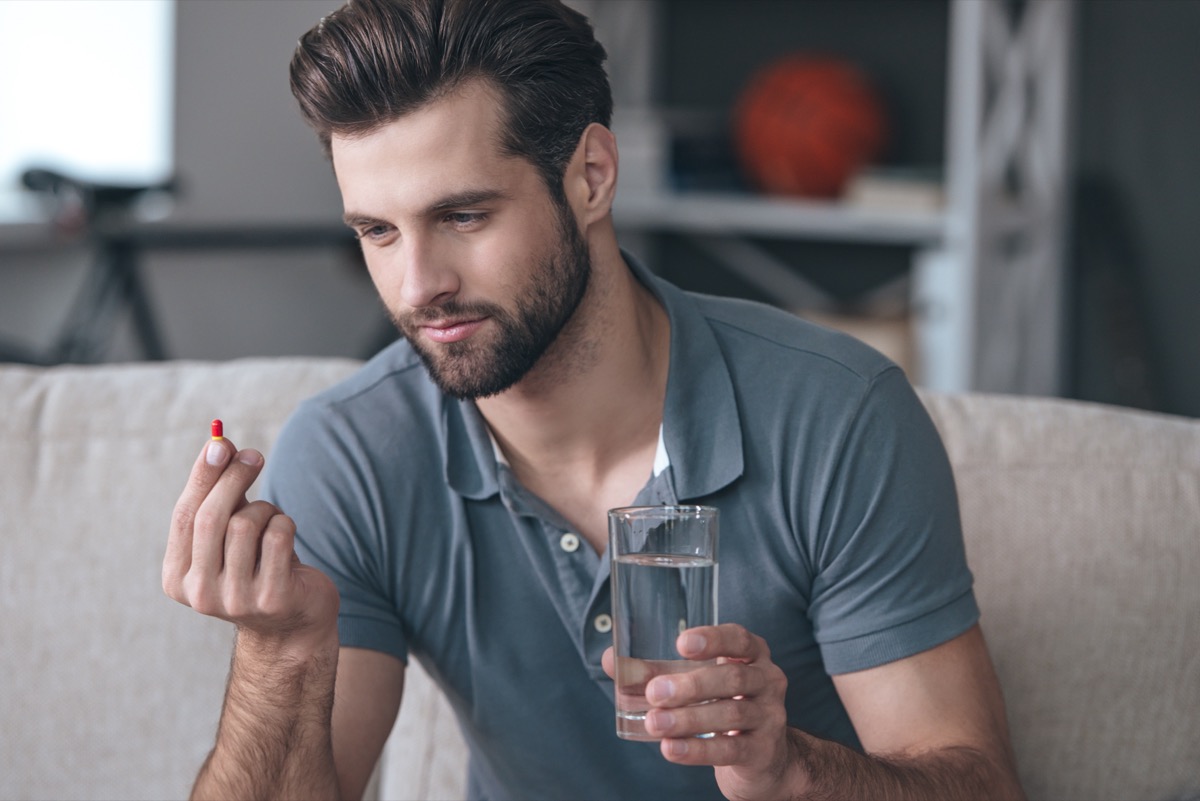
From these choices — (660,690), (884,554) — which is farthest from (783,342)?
(660,690)

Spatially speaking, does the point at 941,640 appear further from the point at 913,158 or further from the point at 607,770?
the point at 913,158

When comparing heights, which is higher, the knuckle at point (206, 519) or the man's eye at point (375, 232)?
the man's eye at point (375, 232)

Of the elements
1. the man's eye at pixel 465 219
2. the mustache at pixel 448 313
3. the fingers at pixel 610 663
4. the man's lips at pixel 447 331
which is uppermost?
the man's eye at pixel 465 219

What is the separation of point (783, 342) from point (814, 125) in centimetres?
288

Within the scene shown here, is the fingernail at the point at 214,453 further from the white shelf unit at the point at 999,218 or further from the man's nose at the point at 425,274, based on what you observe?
the white shelf unit at the point at 999,218

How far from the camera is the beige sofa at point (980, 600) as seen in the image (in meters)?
1.54

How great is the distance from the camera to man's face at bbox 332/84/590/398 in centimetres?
134

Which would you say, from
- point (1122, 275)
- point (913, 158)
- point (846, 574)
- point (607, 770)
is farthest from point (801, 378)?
point (913, 158)

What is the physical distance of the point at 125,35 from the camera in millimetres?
4527

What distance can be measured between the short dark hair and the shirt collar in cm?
23

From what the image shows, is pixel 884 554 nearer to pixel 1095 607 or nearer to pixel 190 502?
pixel 1095 607

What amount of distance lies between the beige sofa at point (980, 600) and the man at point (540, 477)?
203 mm

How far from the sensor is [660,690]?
1.00 metres

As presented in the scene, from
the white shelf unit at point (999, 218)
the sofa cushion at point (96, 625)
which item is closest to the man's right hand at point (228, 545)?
the sofa cushion at point (96, 625)
